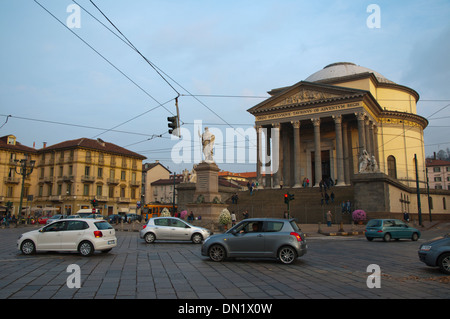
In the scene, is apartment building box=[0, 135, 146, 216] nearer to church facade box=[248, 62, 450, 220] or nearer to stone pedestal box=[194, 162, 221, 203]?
church facade box=[248, 62, 450, 220]

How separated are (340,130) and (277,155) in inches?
348

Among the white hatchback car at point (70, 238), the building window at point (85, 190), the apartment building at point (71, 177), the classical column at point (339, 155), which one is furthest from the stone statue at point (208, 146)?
the building window at point (85, 190)

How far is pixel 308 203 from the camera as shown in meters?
33.1

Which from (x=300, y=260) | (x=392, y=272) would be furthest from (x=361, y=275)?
(x=300, y=260)

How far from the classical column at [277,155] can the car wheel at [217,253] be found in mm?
30821

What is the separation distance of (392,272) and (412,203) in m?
34.3

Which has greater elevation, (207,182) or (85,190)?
(85,190)

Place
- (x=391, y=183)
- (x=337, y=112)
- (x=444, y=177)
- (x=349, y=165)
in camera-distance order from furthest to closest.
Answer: (x=444, y=177) < (x=349, y=165) < (x=337, y=112) < (x=391, y=183)

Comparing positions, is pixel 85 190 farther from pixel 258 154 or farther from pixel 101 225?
pixel 101 225

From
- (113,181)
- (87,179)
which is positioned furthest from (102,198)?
(87,179)

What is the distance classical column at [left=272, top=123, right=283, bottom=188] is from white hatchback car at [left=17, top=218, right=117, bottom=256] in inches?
1202

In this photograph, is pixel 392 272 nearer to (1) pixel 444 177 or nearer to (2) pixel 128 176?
(2) pixel 128 176

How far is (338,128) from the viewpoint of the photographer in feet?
128

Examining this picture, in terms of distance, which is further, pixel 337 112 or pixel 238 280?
pixel 337 112
